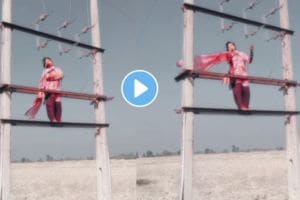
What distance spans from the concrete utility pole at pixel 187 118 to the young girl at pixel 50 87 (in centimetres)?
402

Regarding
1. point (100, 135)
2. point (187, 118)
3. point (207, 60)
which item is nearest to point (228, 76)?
point (207, 60)

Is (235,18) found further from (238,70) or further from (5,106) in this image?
(5,106)

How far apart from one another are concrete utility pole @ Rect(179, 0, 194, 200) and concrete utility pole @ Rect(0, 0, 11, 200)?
4115 mm

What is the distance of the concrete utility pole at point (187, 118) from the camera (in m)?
11.5

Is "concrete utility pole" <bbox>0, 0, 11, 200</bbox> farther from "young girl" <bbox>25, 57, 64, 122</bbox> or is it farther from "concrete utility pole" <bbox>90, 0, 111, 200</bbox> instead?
"concrete utility pole" <bbox>90, 0, 111, 200</bbox>

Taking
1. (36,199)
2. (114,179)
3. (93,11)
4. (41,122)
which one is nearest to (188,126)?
(41,122)

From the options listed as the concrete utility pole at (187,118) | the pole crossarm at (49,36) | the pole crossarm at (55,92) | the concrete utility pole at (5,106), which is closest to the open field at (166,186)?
the pole crossarm at (55,92)

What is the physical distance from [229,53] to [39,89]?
4768 mm

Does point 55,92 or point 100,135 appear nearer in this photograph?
point 55,92

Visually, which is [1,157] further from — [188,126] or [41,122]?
[188,126]

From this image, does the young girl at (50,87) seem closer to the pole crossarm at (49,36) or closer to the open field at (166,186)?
the pole crossarm at (49,36)

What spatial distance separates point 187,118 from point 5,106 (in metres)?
4.42

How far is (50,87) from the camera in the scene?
14422mm

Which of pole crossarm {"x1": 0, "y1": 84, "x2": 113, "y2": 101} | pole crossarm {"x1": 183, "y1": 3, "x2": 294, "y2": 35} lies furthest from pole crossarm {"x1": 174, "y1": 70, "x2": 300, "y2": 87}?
pole crossarm {"x1": 0, "y1": 84, "x2": 113, "y2": 101}
